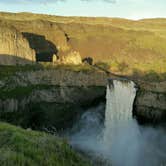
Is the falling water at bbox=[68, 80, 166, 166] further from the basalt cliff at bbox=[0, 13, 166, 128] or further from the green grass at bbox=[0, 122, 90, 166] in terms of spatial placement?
the green grass at bbox=[0, 122, 90, 166]

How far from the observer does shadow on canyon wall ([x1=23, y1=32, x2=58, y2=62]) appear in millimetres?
105400

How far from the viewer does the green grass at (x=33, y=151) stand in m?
17.8

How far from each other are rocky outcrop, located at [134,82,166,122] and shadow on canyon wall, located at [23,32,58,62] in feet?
124

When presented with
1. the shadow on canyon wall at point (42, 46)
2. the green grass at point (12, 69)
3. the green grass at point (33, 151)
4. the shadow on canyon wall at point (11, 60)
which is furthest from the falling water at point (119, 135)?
the shadow on canyon wall at point (42, 46)

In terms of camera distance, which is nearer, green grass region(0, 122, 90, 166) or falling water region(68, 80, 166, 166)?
green grass region(0, 122, 90, 166)

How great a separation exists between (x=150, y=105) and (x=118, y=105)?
212 inches

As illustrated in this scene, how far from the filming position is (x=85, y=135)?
62.0 m

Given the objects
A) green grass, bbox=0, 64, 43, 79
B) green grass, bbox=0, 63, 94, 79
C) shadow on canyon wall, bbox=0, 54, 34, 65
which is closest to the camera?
green grass, bbox=0, 64, 43, 79

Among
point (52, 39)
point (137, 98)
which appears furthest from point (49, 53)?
point (137, 98)

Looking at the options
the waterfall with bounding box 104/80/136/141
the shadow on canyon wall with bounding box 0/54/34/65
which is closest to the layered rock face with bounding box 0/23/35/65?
the shadow on canyon wall with bounding box 0/54/34/65

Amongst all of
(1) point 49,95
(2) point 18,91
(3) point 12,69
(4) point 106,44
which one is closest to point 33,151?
(2) point 18,91

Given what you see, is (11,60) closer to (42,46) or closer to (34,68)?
(34,68)

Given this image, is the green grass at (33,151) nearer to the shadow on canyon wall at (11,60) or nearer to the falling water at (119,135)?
the falling water at (119,135)

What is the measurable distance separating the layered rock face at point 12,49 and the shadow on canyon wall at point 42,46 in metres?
19.0
